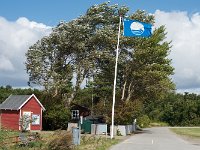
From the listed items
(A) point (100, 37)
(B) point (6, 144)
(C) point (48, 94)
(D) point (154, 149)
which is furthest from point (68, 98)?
(B) point (6, 144)

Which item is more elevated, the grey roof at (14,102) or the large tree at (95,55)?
the large tree at (95,55)

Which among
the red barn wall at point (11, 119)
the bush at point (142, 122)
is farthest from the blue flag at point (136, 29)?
the bush at point (142, 122)

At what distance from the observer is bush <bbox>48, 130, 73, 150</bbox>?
68.2 ft

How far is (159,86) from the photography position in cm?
5738

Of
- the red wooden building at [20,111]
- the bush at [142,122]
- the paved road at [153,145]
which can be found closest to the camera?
the paved road at [153,145]

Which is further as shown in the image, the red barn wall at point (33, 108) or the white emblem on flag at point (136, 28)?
the red barn wall at point (33, 108)

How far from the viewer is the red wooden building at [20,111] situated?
162 feet

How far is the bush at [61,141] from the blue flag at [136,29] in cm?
1714

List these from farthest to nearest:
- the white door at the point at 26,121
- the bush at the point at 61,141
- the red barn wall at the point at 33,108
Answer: the red barn wall at the point at 33,108, the white door at the point at 26,121, the bush at the point at 61,141

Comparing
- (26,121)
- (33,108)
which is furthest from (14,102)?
(26,121)

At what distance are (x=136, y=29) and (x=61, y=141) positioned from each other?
1826 centimetres

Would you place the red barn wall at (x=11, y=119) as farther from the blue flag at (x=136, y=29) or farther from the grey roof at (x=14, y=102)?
the blue flag at (x=136, y=29)

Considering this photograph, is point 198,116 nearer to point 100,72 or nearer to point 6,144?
point 100,72

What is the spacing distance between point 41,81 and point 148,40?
14.0 meters
